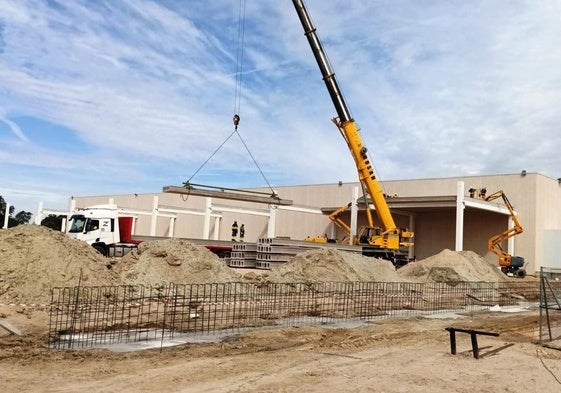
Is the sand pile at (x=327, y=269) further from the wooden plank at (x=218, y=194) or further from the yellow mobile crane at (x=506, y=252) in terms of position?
the yellow mobile crane at (x=506, y=252)

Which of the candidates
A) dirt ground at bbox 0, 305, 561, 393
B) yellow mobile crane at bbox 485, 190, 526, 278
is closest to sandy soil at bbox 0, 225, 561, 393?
dirt ground at bbox 0, 305, 561, 393

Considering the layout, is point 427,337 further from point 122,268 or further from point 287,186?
point 287,186

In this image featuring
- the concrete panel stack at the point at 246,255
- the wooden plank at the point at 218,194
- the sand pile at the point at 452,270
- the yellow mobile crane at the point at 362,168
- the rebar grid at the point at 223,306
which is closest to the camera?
the rebar grid at the point at 223,306

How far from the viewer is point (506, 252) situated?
134 ft

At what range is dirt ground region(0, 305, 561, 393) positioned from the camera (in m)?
7.10

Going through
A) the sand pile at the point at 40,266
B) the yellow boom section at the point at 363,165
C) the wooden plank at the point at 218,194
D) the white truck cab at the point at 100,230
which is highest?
the yellow boom section at the point at 363,165

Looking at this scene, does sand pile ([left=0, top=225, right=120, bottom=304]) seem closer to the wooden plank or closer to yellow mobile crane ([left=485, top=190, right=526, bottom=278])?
the wooden plank

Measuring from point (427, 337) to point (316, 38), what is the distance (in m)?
18.6

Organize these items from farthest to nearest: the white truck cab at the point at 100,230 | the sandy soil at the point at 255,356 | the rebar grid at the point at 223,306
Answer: the white truck cab at the point at 100,230
the rebar grid at the point at 223,306
the sandy soil at the point at 255,356

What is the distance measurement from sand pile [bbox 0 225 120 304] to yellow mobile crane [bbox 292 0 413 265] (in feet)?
50.5

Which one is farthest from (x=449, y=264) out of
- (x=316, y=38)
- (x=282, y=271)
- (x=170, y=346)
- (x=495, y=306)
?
(x=170, y=346)

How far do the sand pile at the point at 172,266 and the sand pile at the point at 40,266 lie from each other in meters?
1.08

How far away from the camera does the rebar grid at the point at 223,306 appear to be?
11320mm

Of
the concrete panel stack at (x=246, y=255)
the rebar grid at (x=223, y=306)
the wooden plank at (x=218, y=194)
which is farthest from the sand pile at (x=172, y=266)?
the concrete panel stack at (x=246, y=255)
